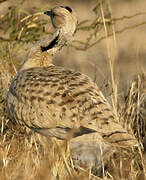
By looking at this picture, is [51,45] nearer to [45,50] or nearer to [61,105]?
[45,50]

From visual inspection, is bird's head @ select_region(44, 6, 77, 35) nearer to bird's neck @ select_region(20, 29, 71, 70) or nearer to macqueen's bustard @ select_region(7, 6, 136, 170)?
bird's neck @ select_region(20, 29, 71, 70)

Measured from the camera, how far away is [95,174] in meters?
5.41

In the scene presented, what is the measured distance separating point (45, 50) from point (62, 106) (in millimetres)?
1106

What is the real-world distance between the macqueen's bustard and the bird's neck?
0.85 feet

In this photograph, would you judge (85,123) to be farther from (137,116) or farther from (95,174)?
(137,116)

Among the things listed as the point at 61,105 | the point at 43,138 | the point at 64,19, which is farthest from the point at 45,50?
the point at 61,105

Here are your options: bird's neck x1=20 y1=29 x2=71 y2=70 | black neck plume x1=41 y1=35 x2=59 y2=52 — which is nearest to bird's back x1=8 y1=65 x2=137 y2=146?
bird's neck x1=20 y1=29 x2=71 y2=70

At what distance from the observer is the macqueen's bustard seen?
493 cm

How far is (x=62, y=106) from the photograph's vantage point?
16.5 feet

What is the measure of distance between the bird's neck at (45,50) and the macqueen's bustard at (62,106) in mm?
261

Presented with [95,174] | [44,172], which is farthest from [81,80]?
[44,172]

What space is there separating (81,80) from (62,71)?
9.4 inches

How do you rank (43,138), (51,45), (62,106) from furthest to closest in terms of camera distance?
(51,45) → (43,138) → (62,106)

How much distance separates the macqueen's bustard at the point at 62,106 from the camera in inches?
194
